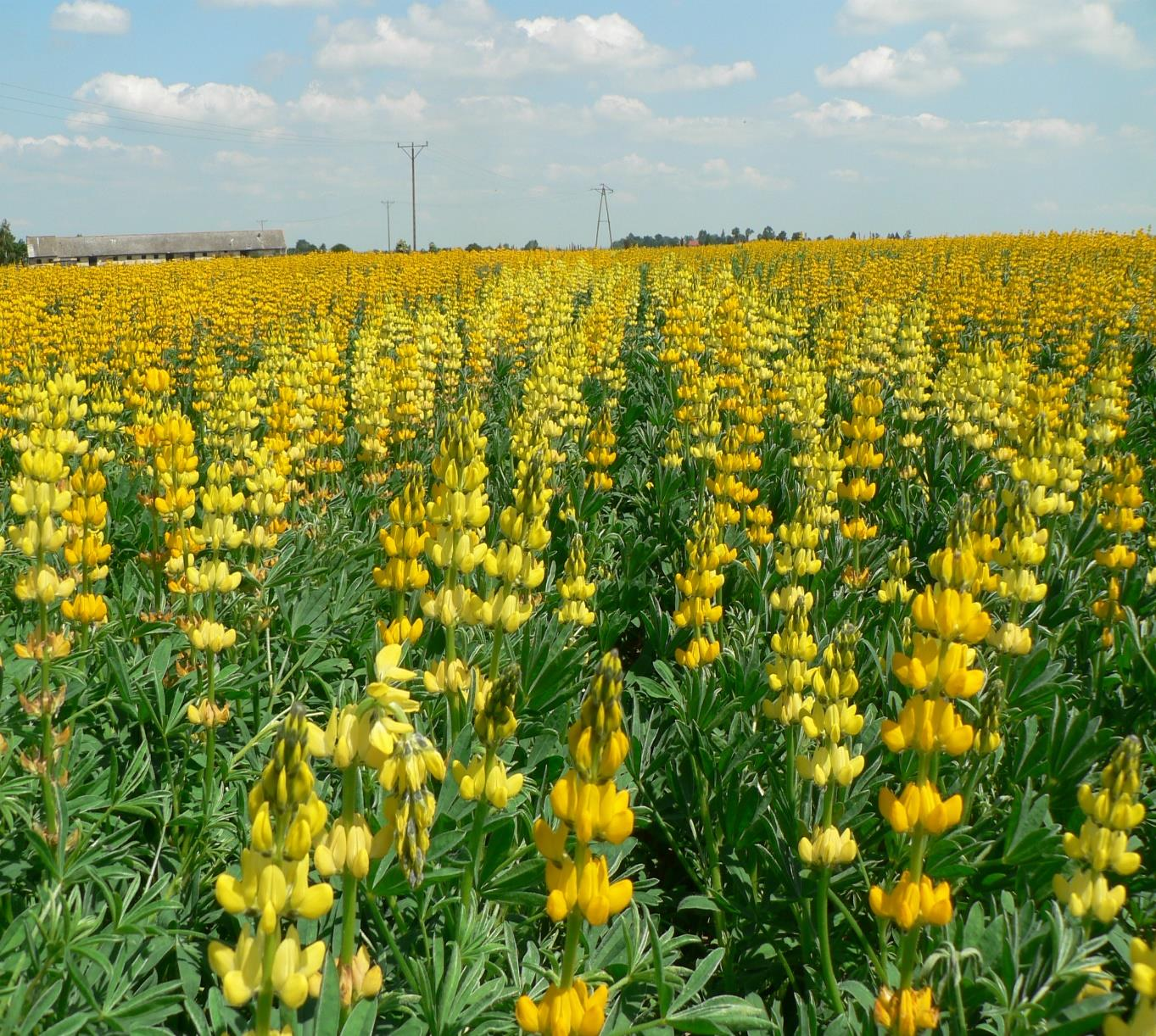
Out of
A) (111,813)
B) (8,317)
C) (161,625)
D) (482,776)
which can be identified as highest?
(8,317)

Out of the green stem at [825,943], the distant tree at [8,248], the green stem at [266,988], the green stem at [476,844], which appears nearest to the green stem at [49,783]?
the green stem at [476,844]

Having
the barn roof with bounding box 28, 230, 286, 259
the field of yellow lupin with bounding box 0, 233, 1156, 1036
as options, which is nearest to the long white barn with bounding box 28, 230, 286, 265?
the barn roof with bounding box 28, 230, 286, 259

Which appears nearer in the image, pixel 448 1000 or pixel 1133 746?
pixel 1133 746

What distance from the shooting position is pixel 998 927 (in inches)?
74.9

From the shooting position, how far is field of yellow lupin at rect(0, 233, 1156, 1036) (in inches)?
54.7

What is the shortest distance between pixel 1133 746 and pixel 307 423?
15.6 ft

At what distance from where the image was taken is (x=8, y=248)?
38688 millimetres

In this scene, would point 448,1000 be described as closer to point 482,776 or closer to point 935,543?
point 482,776

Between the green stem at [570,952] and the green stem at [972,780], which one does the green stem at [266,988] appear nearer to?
the green stem at [570,952]

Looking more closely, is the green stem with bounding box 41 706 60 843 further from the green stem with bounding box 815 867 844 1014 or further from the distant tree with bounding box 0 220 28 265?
the distant tree with bounding box 0 220 28 265

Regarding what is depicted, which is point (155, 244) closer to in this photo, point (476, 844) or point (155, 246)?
point (155, 246)

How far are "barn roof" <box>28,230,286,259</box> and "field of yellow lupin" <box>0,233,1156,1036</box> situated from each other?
45.0 metres

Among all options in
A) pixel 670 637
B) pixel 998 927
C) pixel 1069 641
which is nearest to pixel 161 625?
pixel 670 637

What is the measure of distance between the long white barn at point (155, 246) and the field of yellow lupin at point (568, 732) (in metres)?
44.4
